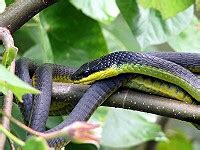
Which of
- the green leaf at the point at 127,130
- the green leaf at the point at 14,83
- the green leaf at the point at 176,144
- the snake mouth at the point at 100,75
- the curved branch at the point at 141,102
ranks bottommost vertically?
the green leaf at the point at 176,144

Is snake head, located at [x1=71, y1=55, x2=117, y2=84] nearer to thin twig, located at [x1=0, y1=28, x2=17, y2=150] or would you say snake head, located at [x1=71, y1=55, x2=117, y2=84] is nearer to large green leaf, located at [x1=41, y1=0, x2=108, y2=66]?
thin twig, located at [x1=0, y1=28, x2=17, y2=150]

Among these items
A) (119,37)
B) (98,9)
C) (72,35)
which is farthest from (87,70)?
(119,37)

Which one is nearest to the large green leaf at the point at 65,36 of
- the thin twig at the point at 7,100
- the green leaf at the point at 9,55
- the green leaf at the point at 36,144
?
the thin twig at the point at 7,100

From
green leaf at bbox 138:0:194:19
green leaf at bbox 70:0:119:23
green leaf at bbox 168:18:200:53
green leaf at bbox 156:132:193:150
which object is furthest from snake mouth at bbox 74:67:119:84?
green leaf at bbox 156:132:193:150

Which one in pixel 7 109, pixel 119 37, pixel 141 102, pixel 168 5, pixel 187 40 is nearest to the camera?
pixel 7 109

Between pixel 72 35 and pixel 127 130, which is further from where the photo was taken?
pixel 127 130

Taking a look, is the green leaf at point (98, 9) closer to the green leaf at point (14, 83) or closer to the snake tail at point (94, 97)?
the snake tail at point (94, 97)

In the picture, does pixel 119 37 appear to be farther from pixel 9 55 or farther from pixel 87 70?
pixel 9 55

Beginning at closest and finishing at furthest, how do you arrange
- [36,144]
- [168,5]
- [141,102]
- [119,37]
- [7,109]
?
1. [36,144]
2. [7,109]
3. [141,102]
4. [168,5]
5. [119,37]
